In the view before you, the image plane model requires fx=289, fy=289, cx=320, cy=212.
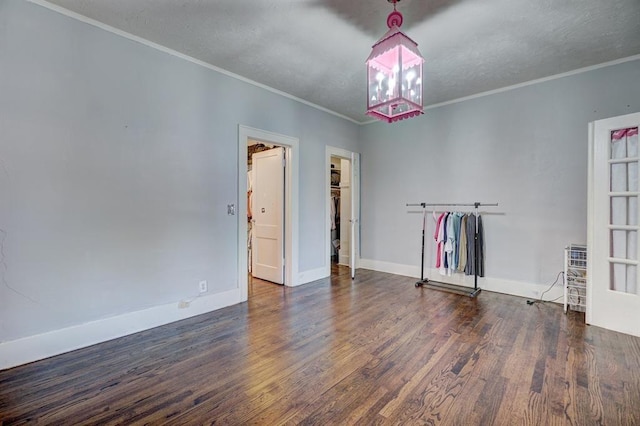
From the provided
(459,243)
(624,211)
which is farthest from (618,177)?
(459,243)

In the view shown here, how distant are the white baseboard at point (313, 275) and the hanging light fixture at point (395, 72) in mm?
2874

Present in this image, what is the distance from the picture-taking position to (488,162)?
4082mm

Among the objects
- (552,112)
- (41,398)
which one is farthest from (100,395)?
(552,112)

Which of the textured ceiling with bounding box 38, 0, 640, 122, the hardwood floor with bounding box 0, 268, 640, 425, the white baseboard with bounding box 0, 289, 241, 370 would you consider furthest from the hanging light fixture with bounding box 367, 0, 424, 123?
the white baseboard with bounding box 0, 289, 241, 370

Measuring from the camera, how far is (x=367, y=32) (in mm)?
2629

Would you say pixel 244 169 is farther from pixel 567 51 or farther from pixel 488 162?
pixel 567 51

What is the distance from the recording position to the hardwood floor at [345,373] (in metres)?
1.67

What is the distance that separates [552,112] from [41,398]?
5520 millimetres

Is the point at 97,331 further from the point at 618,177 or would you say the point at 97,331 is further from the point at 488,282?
the point at 618,177

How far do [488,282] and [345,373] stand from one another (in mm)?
3006

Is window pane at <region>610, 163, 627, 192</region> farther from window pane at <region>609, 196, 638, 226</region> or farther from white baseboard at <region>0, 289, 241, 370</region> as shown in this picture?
white baseboard at <region>0, 289, 241, 370</region>

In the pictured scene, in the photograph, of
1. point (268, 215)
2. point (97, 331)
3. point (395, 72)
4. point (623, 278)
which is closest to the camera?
point (395, 72)

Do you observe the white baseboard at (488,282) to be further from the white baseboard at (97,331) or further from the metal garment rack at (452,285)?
the white baseboard at (97,331)

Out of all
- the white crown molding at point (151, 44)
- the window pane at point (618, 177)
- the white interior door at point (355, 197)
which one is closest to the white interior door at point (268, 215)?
the white crown molding at point (151, 44)
